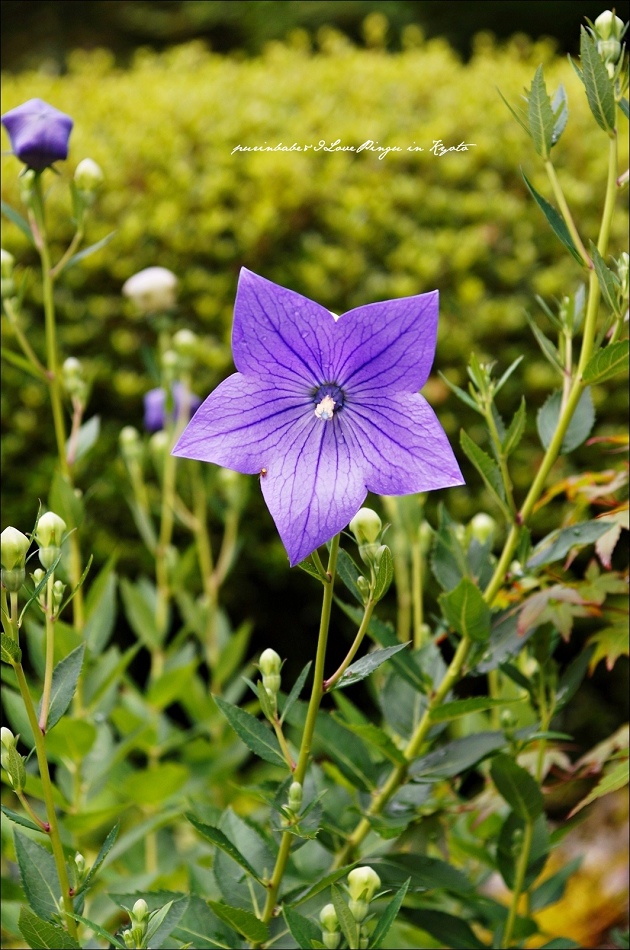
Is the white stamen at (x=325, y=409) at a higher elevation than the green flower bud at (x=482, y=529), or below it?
higher

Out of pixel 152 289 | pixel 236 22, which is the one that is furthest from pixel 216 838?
pixel 236 22

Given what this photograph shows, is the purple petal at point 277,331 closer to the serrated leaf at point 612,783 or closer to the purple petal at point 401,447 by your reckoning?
the purple petal at point 401,447

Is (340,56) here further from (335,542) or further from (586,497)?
(335,542)

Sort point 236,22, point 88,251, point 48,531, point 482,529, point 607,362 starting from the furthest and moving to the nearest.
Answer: point 236,22, point 88,251, point 482,529, point 607,362, point 48,531

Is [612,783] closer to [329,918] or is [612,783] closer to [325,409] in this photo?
[329,918]

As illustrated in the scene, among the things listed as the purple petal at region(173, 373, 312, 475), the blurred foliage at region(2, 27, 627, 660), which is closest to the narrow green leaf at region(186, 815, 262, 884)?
the purple petal at region(173, 373, 312, 475)

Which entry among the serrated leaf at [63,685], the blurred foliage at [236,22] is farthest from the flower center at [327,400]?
the blurred foliage at [236,22]
